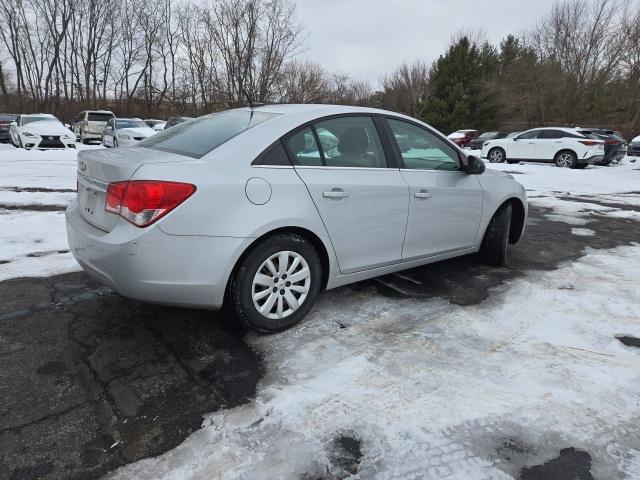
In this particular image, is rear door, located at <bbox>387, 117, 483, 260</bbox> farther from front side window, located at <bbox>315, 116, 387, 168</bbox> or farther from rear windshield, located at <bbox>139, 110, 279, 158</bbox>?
rear windshield, located at <bbox>139, 110, 279, 158</bbox>

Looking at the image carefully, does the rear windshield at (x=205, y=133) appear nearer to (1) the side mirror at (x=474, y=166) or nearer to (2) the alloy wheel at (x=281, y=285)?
(2) the alloy wheel at (x=281, y=285)

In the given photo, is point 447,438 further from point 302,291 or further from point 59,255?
point 59,255

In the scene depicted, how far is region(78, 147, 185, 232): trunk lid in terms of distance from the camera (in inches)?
105

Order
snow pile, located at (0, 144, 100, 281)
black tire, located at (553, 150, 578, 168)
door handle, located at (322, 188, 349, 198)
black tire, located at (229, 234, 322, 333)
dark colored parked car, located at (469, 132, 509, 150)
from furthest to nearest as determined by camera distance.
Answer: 1. dark colored parked car, located at (469, 132, 509, 150)
2. black tire, located at (553, 150, 578, 168)
3. snow pile, located at (0, 144, 100, 281)
4. door handle, located at (322, 188, 349, 198)
5. black tire, located at (229, 234, 322, 333)

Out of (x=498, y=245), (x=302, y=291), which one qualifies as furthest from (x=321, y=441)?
(x=498, y=245)

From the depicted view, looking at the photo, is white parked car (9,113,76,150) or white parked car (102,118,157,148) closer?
white parked car (9,113,76,150)

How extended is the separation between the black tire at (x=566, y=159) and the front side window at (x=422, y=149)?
51.7ft

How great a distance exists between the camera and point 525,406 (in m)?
2.36

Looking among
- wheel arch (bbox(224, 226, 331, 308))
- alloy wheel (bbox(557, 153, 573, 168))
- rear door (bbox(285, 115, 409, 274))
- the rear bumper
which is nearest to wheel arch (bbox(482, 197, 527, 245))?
rear door (bbox(285, 115, 409, 274))

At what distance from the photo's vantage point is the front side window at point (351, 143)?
127 inches

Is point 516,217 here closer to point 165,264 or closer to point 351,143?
point 351,143

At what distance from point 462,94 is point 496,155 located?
75.6 feet

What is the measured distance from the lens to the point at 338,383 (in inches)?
99.3

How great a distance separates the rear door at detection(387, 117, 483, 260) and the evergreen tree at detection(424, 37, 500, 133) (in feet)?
129
